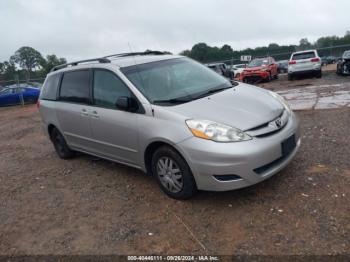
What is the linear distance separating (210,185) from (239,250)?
82 cm

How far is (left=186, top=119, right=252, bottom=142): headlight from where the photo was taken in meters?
3.62

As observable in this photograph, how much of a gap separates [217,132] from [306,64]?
1514 centimetres

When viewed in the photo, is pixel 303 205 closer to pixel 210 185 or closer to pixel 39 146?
pixel 210 185

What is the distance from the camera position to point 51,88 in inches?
250

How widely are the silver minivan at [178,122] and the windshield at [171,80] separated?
0.01 m

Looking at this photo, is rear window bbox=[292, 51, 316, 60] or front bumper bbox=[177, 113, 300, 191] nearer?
front bumper bbox=[177, 113, 300, 191]

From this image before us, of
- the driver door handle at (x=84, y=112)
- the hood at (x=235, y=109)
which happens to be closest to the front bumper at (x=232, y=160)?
the hood at (x=235, y=109)

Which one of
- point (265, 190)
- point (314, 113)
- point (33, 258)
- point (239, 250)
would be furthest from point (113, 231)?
point (314, 113)

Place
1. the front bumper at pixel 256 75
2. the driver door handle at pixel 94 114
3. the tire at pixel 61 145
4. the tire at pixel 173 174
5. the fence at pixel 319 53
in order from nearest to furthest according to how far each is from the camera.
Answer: the tire at pixel 173 174, the driver door handle at pixel 94 114, the tire at pixel 61 145, the front bumper at pixel 256 75, the fence at pixel 319 53

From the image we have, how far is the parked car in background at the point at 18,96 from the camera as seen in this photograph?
20.3m

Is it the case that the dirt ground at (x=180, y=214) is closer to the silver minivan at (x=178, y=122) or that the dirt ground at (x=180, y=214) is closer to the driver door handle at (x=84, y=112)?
the silver minivan at (x=178, y=122)

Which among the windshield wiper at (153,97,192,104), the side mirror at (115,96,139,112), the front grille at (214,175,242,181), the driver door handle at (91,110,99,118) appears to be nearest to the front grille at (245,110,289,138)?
the front grille at (214,175,242,181)

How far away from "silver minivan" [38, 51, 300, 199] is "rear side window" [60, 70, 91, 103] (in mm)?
15

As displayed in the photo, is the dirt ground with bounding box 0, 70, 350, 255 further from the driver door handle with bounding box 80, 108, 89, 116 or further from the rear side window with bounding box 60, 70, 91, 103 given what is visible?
the rear side window with bounding box 60, 70, 91, 103
